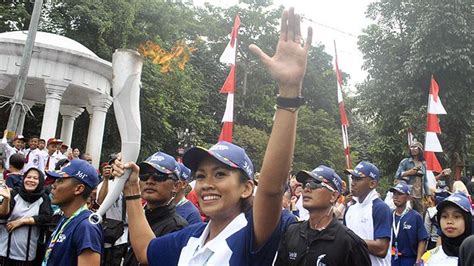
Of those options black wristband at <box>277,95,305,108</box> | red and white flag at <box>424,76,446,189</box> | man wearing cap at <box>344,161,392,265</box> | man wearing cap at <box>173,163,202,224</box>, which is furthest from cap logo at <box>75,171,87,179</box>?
red and white flag at <box>424,76,446,189</box>

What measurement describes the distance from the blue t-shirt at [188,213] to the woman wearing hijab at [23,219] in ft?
6.00

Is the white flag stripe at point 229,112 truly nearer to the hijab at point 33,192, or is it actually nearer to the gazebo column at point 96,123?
the hijab at point 33,192

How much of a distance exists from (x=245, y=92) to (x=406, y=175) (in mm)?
25071

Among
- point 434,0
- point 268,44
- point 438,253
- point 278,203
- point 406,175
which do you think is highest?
point 268,44

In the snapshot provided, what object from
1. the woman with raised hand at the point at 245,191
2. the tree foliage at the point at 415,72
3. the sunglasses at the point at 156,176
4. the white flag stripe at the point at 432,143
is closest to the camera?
the woman with raised hand at the point at 245,191

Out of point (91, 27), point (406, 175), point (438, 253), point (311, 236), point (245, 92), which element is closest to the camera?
point (311, 236)

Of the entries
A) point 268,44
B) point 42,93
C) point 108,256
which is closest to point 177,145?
point 42,93

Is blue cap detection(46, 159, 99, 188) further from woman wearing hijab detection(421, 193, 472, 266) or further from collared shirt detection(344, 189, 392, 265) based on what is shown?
woman wearing hijab detection(421, 193, 472, 266)

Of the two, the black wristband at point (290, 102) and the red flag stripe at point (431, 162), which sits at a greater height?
the red flag stripe at point (431, 162)

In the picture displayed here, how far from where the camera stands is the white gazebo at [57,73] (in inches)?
538

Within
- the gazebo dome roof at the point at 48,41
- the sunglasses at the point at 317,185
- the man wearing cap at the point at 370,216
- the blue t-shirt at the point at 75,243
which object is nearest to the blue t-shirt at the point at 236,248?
the blue t-shirt at the point at 75,243

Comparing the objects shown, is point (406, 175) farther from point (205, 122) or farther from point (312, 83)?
point (312, 83)

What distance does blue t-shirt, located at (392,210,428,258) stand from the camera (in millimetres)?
6410

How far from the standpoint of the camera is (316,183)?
408cm
